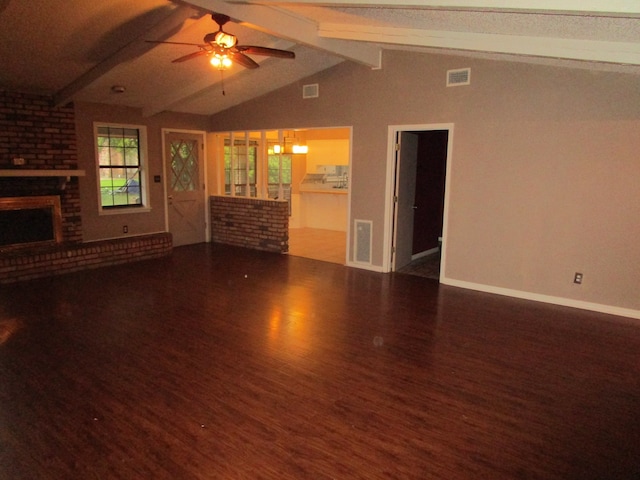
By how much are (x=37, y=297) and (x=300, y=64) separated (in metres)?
4.55

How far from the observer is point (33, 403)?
2797 millimetres

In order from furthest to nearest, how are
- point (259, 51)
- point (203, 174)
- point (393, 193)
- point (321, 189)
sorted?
point (321, 189) → point (203, 174) → point (393, 193) → point (259, 51)

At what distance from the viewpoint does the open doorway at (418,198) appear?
20.3ft

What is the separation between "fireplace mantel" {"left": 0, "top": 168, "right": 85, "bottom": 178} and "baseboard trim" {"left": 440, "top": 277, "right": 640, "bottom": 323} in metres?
5.36

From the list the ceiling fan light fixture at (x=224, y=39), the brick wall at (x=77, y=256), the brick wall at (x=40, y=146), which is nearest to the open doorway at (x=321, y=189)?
the brick wall at (x=77, y=256)

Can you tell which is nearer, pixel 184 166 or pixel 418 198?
pixel 418 198

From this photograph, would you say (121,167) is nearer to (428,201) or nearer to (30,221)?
(30,221)

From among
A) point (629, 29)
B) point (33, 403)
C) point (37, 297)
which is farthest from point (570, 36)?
point (37, 297)

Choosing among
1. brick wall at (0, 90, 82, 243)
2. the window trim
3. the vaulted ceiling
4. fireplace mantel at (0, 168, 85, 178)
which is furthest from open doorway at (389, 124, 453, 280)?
brick wall at (0, 90, 82, 243)

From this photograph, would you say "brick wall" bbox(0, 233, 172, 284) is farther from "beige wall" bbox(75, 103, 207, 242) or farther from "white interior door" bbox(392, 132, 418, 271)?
"white interior door" bbox(392, 132, 418, 271)

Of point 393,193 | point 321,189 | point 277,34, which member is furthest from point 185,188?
point 277,34

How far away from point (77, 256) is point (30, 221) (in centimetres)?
80

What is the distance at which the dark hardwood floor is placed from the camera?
2312 mm

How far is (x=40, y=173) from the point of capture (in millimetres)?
5875
